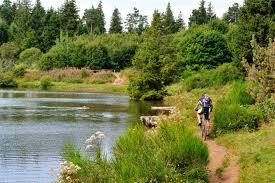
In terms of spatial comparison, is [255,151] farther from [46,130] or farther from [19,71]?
[19,71]

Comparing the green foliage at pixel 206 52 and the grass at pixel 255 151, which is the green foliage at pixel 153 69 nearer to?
the green foliage at pixel 206 52

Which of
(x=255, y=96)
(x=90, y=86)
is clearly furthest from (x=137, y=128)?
(x=90, y=86)

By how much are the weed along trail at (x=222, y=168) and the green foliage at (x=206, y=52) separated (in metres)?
47.6

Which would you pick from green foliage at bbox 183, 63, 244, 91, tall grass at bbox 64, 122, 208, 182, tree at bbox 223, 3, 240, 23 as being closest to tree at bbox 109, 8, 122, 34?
tree at bbox 223, 3, 240, 23

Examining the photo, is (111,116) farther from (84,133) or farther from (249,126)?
(249,126)

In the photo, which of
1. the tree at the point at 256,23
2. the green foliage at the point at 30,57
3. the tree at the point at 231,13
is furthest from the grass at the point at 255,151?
the tree at the point at 231,13

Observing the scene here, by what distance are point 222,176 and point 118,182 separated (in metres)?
4.12

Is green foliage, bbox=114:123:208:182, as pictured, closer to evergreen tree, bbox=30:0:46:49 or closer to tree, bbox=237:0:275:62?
tree, bbox=237:0:275:62

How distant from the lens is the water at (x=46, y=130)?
2150 centimetres

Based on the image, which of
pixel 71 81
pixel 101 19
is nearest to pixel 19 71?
pixel 71 81

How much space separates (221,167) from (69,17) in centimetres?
10833

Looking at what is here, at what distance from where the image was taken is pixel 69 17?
401 ft

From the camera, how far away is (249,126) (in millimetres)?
22125

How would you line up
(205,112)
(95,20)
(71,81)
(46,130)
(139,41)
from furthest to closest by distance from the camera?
(95,20) → (139,41) → (71,81) → (46,130) → (205,112)
